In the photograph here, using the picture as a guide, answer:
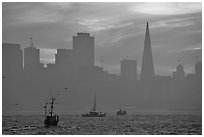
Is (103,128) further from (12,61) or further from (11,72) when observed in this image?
(11,72)

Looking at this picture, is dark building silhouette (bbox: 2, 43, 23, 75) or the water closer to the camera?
the water

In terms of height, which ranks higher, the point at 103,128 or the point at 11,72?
the point at 11,72

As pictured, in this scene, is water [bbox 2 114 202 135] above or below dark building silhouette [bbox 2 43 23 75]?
below

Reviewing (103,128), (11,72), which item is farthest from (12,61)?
(103,128)

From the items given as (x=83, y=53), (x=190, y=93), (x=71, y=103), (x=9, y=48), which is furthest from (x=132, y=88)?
(x=9, y=48)

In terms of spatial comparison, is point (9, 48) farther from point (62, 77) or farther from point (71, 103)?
point (71, 103)

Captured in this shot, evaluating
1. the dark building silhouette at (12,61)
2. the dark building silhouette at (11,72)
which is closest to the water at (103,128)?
the dark building silhouette at (12,61)

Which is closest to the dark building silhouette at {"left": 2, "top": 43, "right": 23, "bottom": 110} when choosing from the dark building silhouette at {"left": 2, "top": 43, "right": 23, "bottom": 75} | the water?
the dark building silhouette at {"left": 2, "top": 43, "right": 23, "bottom": 75}

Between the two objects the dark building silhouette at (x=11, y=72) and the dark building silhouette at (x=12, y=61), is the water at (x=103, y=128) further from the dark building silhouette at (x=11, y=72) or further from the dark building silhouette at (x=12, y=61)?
the dark building silhouette at (x=11, y=72)

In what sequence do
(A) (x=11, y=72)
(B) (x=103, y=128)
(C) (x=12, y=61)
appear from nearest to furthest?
1. (B) (x=103, y=128)
2. (C) (x=12, y=61)
3. (A) (x=11, y=72)

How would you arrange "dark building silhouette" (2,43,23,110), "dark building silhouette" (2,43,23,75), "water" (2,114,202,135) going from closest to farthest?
"water" (2,114,202,135)
"dark building silhouette" (2,43,23,75)
"dark building silhouette" (2,43,23,110)

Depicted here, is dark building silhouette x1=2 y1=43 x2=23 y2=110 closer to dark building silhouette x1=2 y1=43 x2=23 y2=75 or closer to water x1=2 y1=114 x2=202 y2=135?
dark building silhouette x1=2 y1=43 x2=23 y2=75

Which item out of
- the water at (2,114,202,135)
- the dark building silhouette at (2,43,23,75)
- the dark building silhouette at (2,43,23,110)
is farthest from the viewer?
the dark building silhouette at (2,43,23,110)

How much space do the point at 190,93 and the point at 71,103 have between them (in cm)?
3911
